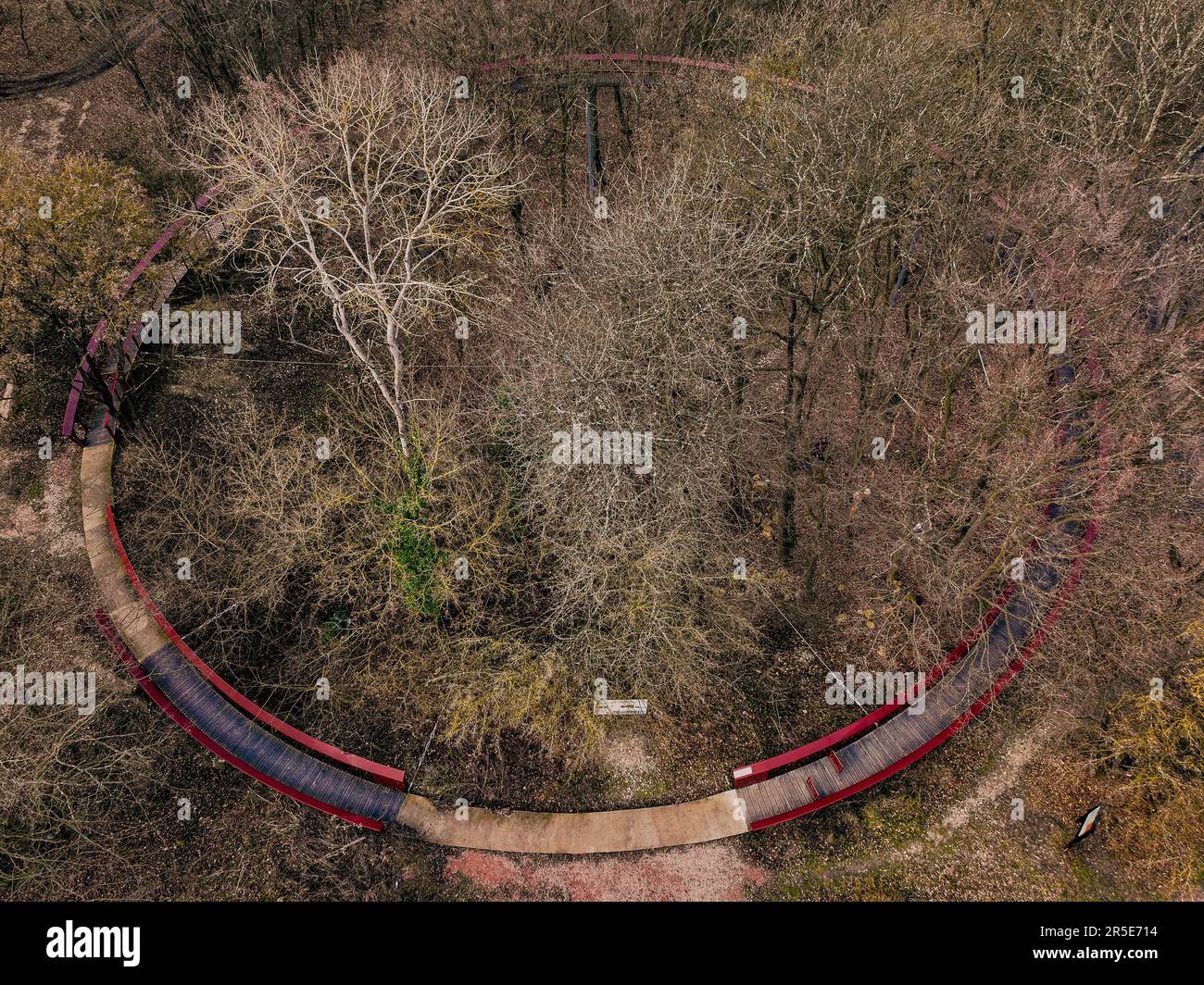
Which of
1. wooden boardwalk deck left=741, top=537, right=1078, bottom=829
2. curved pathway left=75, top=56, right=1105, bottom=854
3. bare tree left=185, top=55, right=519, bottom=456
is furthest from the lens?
bare tree left=185, top=55, right=519, bottom=456

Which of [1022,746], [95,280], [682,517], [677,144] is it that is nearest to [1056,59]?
[677,144]

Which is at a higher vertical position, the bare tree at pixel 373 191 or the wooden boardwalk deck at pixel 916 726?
the bare tree at pixel 373 191

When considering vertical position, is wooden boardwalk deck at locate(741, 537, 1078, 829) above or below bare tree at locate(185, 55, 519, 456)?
below

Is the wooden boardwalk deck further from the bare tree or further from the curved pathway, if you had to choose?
the bare tree

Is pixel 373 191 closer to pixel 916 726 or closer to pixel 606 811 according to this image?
pixel 606 811

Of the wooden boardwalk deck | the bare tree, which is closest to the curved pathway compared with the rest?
the wooden boardwalk deck

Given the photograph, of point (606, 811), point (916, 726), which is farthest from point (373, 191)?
point (916, 726)

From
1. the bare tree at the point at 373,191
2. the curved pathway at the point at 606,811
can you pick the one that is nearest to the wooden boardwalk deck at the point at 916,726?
the curved pathway at the point at 606,811

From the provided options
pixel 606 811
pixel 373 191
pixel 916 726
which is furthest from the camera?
pixel 373 191

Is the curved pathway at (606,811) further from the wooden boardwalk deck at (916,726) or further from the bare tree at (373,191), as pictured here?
the bare tree at (373,191)

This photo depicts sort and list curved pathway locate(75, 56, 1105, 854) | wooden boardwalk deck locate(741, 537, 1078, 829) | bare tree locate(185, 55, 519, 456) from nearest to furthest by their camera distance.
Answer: curved pathway locate(75, 56, 1105, 854), wooden boardwalk deck locate(741, 537, 1078, 829), bare tree locate(185, 55, 519, 456)
